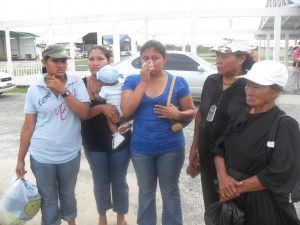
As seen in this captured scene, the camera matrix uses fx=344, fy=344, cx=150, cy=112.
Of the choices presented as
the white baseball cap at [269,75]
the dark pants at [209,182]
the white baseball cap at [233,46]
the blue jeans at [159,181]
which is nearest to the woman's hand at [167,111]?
the blue jeans at [159,181]

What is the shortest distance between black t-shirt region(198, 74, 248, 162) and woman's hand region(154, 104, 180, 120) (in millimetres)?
220

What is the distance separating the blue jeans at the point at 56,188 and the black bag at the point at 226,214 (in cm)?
122

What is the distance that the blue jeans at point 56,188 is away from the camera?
9.15 feet

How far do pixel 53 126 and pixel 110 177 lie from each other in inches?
30.8

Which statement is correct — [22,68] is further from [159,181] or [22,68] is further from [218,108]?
[218,108]

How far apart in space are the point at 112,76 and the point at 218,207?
1.33 m

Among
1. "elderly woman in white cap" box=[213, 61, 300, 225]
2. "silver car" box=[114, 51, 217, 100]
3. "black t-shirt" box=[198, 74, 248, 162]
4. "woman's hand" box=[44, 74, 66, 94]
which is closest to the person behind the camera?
"elderly woman in white cap" box=[213, 61, 300, 225]

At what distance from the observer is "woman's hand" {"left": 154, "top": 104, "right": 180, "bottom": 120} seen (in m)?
2.63

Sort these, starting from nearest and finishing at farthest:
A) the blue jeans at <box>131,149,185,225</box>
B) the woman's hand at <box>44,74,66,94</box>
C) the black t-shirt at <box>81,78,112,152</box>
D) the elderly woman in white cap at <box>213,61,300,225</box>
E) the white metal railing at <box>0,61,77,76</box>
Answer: the elderly woman in white cap at <box>213,61,300,225</box> → the woman's hand at <box>44,74,66,94</box> → the blue jeans at <box>131,149,185,225</box> → the black t-shirt at <box>81,78,112,152</box> → the white metal railing at <box>0,61,77,76</box>

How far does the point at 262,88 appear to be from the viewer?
2.12 meters

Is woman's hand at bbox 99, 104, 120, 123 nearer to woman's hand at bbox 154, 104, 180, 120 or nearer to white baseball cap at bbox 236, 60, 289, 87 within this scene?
woman's hand at bbox 154, 104, 180, 120

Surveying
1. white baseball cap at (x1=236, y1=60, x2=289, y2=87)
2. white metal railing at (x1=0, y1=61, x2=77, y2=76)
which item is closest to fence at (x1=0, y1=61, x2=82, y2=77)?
white metal railing at (x1=0, y1=61, x2=77, y2=76)

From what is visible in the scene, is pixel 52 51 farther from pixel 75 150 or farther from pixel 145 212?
pixel 145 212

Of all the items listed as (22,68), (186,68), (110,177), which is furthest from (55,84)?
(22,68)
